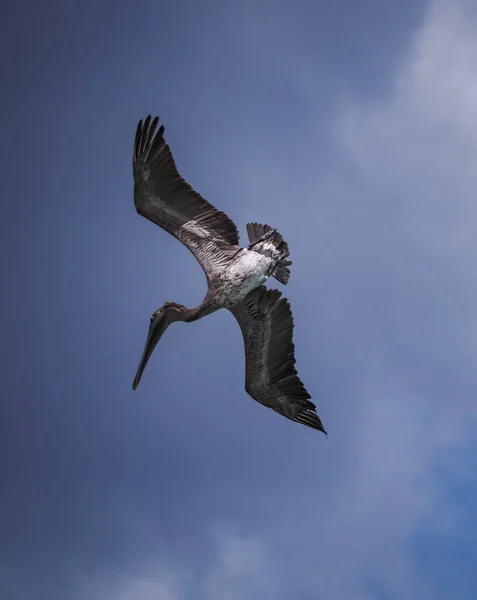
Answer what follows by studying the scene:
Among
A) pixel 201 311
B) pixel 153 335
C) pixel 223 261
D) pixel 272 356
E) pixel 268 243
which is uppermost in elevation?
pixel 268 243

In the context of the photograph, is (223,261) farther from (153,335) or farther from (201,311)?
(153,335)

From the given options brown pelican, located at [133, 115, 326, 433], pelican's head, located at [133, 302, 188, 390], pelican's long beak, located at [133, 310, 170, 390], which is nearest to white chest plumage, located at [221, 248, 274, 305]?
brown pelican, located at [133, 115, 326, 433]

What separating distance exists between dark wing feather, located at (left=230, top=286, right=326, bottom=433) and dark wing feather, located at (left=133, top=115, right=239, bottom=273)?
1.12 metres

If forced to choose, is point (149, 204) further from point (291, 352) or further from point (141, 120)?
point (291, 352)

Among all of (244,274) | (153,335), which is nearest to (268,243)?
(244,274)

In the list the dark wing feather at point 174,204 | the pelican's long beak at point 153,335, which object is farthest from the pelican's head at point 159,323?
the dark wing feather at point 174,204

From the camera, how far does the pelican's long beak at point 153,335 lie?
Result: 19.6 metres

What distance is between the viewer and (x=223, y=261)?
19.1 metres

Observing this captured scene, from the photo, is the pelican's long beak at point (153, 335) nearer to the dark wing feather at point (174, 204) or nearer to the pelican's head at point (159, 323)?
the pelican's head at point (159, 323)

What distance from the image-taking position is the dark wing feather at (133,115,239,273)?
62.9 ft

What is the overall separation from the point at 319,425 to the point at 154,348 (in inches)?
138

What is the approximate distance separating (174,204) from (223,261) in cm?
144

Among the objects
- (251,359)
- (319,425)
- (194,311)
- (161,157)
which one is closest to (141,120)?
(161,157)

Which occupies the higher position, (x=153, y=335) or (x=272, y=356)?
(x=272, y=356)
